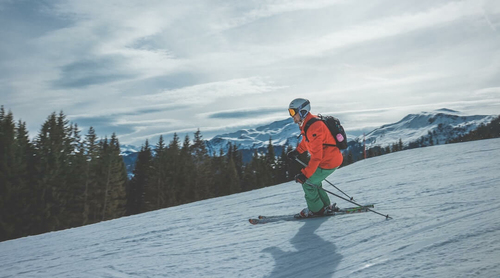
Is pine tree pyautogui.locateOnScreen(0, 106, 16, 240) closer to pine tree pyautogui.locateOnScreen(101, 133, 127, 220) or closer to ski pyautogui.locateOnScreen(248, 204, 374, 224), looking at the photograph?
pine tree pyautogui.locateOnScreen(101, 133, 127, 220)

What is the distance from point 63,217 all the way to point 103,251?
3223 cm

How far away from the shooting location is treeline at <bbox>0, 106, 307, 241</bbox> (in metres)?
29.9

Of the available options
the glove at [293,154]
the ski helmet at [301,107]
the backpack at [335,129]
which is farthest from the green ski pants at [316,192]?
the ski helmet at [301,107]

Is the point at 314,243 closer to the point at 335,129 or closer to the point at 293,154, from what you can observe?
the point at 335,129

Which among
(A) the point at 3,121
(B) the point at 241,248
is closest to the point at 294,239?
(B) the point at 241,248

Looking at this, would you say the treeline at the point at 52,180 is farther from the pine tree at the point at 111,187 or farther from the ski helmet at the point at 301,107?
the ski helmet at the point at 301,107

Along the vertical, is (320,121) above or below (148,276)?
above

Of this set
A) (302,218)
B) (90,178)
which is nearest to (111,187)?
(90,178)

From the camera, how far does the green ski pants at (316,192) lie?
572 centimetres

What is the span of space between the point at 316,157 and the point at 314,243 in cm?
166

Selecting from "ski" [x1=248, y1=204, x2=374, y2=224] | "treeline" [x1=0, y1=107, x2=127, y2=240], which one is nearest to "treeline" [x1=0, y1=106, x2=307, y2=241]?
"treeline" [x1=0, y1=107, x2=127, y2=240]

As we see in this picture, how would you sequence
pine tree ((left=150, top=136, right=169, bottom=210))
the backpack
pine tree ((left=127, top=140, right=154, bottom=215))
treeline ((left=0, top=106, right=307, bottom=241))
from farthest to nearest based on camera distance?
pine tree ((left=127, top=140, right=154, bottom=215)) < pine tree ((left=150, top=136, right=169, bottom=210)) < treeline ((left=0, top=106, right=307, bottom=241)) < the backpack

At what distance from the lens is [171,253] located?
4.67m

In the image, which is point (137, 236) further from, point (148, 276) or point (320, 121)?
point (320, 121)
